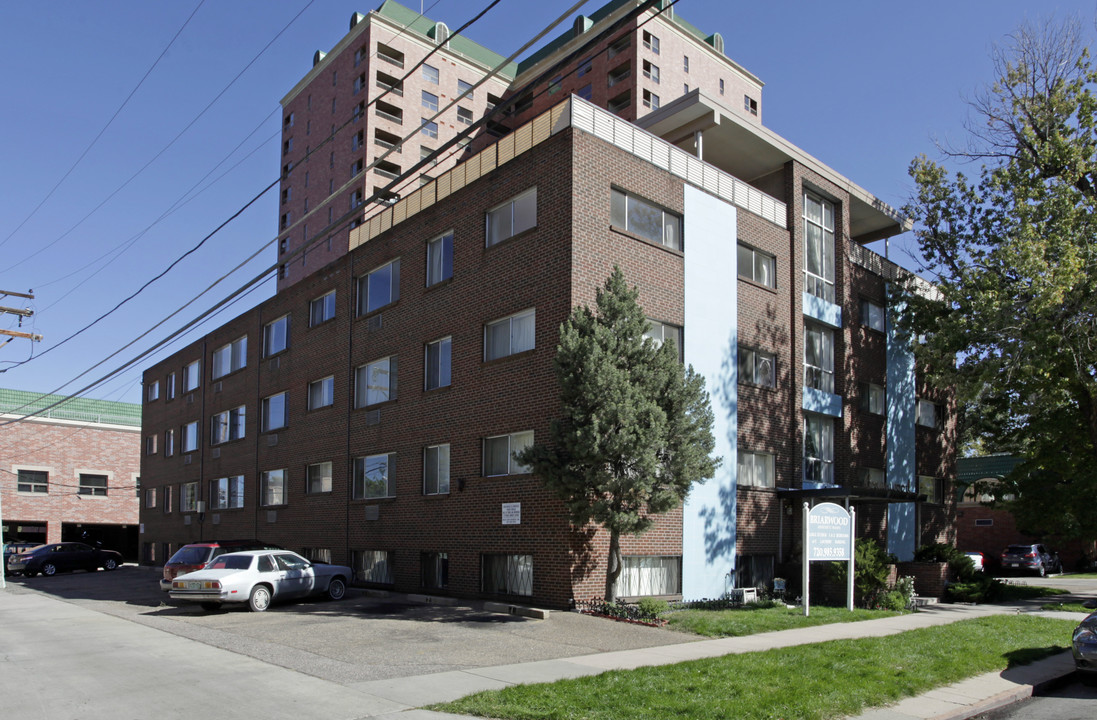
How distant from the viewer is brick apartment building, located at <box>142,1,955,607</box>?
20047mm

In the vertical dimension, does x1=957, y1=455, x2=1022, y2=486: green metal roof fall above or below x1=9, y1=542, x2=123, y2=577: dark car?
above

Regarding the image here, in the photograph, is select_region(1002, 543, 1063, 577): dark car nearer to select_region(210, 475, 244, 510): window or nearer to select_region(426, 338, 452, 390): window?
select_region(426, 338, 452, 390): window

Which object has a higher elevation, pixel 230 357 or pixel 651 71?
pixel 651 71

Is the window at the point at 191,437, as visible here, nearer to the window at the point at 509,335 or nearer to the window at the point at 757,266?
the window at the point at 509,335

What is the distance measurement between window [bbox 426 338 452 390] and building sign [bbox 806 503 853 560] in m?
10.0

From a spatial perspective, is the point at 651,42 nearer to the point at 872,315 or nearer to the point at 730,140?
the point at 872,315

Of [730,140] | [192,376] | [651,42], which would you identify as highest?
[651,42]

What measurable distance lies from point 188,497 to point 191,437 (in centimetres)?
283

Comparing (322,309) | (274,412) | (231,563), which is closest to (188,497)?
(274,412)

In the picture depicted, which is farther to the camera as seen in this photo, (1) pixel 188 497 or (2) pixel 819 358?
(1) pixel 188 497

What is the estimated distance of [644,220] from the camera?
2141 cm

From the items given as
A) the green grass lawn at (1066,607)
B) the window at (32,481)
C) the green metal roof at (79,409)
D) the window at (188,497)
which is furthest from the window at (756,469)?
the green metal roof at (79,409)

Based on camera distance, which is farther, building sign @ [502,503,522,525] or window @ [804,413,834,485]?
window @ [804,413,834,485]

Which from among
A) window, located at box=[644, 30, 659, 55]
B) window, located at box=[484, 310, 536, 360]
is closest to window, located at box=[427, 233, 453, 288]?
window, located at box=[484, 310, 536, 360]
